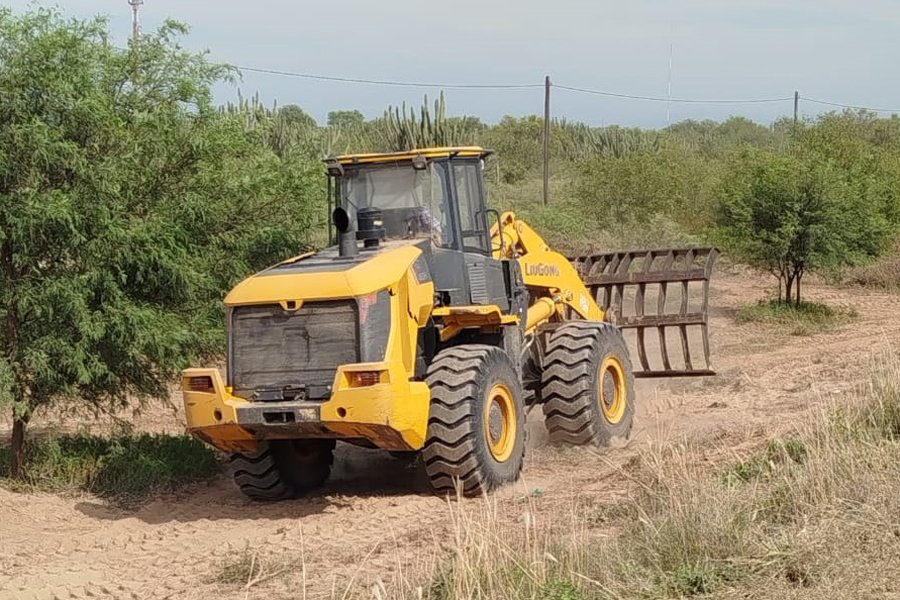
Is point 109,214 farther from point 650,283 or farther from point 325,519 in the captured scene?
point 650,283

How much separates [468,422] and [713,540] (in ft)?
10.0

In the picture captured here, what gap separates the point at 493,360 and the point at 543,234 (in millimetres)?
18229

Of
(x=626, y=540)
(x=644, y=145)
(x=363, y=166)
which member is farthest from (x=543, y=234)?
(x=626, y=540)

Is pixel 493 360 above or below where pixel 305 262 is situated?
below

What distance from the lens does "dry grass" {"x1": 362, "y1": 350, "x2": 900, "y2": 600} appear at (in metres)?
5.47

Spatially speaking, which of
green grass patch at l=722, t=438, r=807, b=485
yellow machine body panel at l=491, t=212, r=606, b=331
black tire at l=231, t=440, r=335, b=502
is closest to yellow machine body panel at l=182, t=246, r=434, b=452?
black tire at l=231, t=440, r=335, b=502

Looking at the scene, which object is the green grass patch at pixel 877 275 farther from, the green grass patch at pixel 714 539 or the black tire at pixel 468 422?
the green grass patch at pixel 714 539

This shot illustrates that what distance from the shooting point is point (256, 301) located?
8.88 metres

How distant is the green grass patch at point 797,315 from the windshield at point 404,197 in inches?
440

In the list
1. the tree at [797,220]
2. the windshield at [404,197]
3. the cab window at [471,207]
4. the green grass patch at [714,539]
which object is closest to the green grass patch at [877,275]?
the tree at [797,220]

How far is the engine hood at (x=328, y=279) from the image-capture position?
28.5 ft

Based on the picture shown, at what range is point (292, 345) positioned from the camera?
8.84 m

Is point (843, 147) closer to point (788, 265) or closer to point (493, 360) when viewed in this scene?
point (788, 265)

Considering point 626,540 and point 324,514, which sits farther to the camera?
point 324,514
